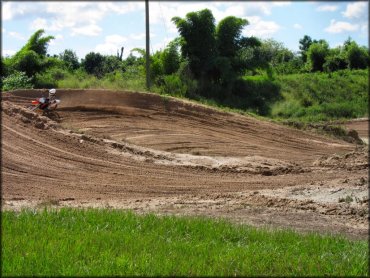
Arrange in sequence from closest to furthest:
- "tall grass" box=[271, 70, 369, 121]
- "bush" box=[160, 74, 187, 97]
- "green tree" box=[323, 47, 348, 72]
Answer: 1. "bush" box=[160, 74, 187, 97]
2. "tall grass" box=[271, 70, 369, 121]
3. "green tree" box=[323, 47, 348, 72]

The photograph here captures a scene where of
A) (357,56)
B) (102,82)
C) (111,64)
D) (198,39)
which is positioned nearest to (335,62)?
(357,56)

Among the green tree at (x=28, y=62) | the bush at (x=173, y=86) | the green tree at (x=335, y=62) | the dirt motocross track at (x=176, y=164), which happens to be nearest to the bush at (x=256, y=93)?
the bush at (x=173, y=86)

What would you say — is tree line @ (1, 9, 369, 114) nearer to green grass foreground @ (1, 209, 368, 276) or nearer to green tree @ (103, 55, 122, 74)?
green tree @ (103, 55, 122, 74)

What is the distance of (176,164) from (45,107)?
545cm

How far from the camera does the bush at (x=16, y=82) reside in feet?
68.8

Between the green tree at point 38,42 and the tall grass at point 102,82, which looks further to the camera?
the green tree at point 38,42

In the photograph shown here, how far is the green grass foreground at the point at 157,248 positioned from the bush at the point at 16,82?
14.2 metres

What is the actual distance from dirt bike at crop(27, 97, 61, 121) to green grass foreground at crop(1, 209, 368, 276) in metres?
10.1

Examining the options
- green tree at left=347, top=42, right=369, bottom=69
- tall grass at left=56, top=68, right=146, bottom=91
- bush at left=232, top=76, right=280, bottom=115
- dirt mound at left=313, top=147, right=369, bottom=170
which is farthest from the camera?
green tree at left=347, top=42, right=369, bottom=69

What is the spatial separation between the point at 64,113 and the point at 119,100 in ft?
6.58

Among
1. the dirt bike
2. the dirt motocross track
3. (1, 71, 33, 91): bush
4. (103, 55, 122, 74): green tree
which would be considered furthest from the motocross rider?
(103, 55, 122, 74): green tree

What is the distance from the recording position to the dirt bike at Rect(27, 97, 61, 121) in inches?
686

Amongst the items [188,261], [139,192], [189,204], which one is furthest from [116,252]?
[139,192]

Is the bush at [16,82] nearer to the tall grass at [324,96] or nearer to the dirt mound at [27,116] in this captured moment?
the dirt mound at [27,116]
